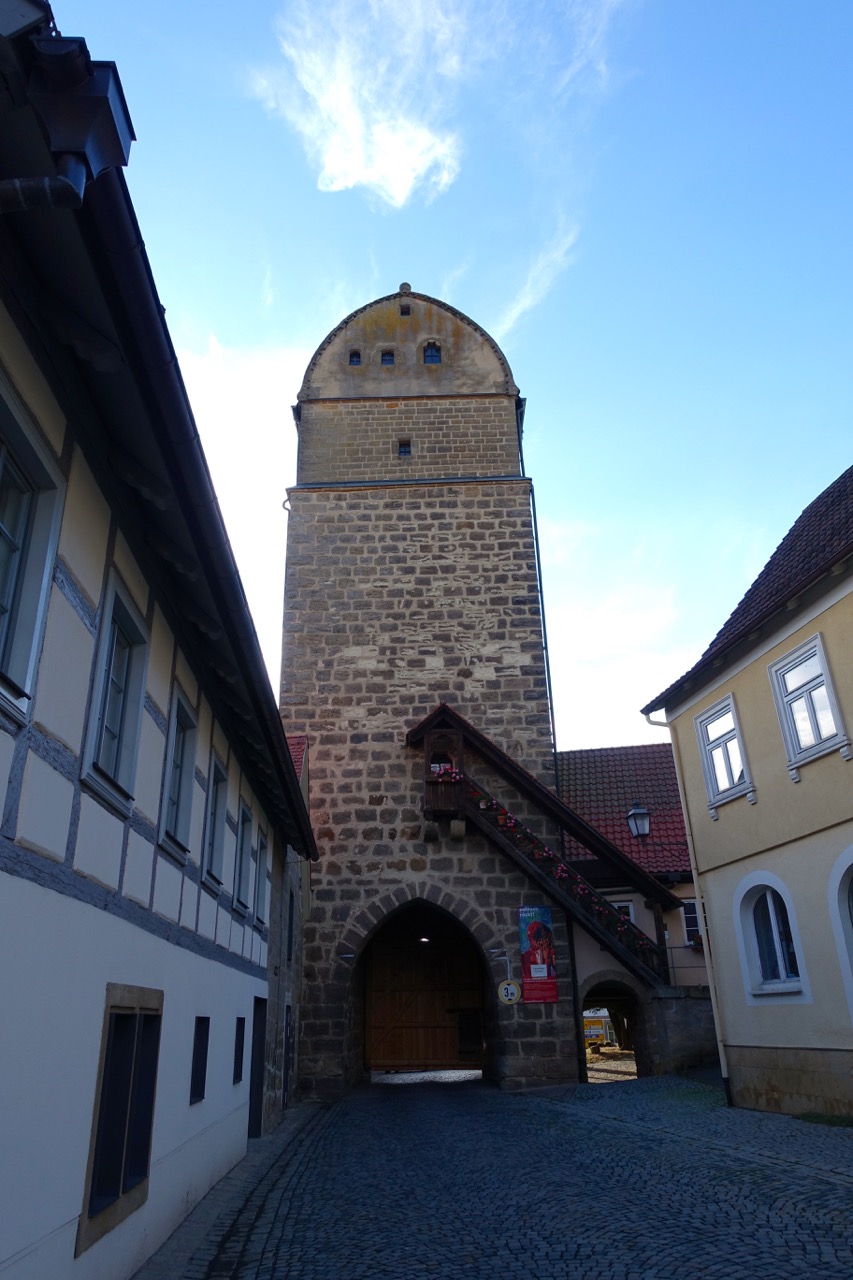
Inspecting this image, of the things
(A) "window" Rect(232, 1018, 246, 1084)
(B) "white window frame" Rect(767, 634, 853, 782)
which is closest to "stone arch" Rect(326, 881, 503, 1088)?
(A) "window" Rect(232, 1018, 246, 1084)

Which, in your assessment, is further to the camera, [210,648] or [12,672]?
[210,648]

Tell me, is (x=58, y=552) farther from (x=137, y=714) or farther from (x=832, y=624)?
(x=832, y=624)

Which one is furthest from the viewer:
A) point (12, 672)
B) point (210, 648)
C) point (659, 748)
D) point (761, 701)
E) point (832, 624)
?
point (659, 748)

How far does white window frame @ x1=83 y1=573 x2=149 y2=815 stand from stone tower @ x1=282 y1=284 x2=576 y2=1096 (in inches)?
424

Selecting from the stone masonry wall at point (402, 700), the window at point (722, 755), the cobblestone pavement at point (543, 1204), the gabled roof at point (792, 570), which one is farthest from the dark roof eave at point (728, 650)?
the stone masonry wall at point (402, 700)

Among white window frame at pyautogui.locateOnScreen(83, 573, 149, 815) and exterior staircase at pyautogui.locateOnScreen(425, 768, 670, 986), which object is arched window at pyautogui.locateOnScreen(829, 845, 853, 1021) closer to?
exterior staircase at pyautogui.locateOnScreen(425, 768, 670, 986)

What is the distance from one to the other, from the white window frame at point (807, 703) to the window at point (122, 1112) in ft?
20.1

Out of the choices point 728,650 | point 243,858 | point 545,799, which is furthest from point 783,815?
point 545,799

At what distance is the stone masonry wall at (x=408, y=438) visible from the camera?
19203 millimetres

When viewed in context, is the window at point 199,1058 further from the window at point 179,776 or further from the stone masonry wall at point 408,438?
the stone masonry wall at point 408,438

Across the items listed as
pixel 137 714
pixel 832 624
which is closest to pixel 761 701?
pixel 832 624

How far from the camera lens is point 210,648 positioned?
242 inches

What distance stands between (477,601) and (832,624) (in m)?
9.46

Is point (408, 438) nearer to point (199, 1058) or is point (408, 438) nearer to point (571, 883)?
point (571, 883)
